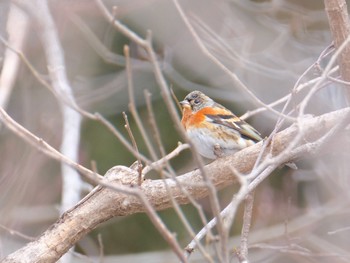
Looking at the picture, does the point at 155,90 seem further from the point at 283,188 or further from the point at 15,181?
the point at 15,181

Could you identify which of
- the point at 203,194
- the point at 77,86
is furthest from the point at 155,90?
the point at 203,194

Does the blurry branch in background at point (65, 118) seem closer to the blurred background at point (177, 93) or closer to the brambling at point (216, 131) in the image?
the blurred background at point (177, 93)

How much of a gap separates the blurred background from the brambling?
1704 mm

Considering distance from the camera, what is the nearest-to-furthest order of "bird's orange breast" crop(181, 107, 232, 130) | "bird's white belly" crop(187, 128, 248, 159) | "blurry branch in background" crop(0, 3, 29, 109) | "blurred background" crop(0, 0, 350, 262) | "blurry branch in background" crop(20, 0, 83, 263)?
"bird's white belly" crop(187, 128, 248, 159) < "bird's orange breast" crop(181, 107, 232, 130) < "blurry branch in background" crop(0, 3, 29, 109) < "blurry branch in background" crop(20, 0, 83, 263) < "blurred background" crop(0, 0, 350, 262)

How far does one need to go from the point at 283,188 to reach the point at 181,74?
1.89 m

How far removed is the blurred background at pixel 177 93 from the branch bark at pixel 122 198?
2828 mm

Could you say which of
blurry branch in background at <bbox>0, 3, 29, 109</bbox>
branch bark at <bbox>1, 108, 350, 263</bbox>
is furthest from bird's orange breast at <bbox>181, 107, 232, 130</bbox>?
blurry branch in background at <bbox>0, 3, 29, 109</bbox>

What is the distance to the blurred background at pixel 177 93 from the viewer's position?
793 cm

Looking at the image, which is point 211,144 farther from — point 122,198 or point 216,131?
point 122,198

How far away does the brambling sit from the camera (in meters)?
5.50

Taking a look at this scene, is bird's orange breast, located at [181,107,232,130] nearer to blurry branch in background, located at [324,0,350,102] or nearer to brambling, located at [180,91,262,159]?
brambling, located at [180,91,262,159]

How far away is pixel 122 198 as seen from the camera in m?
4.57

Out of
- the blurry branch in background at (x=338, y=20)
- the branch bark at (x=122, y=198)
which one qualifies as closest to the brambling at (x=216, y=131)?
the branch bark at (x=122, y=198)

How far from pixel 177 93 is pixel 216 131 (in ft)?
12.7
